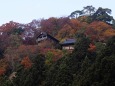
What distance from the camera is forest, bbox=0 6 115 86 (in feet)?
63.7

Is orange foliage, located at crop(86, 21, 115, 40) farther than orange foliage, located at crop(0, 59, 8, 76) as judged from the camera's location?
Yes

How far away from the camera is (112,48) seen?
20.8 meters

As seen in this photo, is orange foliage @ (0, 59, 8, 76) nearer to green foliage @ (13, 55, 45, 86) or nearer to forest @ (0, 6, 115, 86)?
forest @ (0, 6, 115, 86)

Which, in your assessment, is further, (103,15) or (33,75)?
(103,15)

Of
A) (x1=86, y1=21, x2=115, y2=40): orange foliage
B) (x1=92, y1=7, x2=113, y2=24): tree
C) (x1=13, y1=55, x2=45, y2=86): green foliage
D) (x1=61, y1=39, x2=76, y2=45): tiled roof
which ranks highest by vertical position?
(x1=92, y1=7, x2=113, y2=24): tree

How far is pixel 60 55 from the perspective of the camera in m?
30.4

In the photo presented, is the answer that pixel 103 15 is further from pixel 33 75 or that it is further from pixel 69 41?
pixel 33 75

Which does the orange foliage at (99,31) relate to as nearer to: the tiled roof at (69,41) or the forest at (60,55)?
the forest at (60,55)

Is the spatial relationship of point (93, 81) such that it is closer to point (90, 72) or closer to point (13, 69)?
point (90, 72)

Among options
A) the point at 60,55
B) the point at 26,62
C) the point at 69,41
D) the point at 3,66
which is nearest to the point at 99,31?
the point at 69,41

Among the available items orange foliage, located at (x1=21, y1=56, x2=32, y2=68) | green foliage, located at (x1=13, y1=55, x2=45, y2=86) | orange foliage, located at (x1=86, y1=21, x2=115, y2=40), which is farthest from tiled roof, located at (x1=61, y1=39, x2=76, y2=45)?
green foliage, located at (x1=13, y1=55, x2=45, y2=86)

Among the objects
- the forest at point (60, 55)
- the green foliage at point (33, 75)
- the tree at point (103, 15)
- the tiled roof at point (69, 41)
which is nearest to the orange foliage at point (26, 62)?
the forest at point (60, 55)

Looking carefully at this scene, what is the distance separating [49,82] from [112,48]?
5884 mm

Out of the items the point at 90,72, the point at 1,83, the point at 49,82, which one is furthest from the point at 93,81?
the point at 1,83
